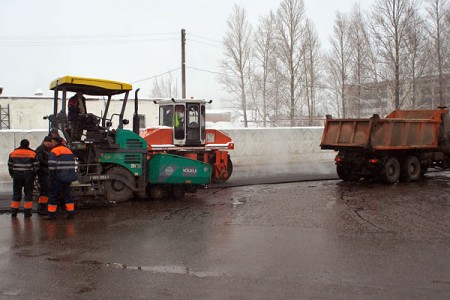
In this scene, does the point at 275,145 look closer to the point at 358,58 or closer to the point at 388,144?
the point at 388,144

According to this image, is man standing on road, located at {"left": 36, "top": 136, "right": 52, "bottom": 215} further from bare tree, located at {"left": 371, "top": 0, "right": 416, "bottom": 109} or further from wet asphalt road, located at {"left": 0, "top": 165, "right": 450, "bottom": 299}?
bare tree, located at {"left": 371, "top": 0, "right": 416, "bottom": 109}

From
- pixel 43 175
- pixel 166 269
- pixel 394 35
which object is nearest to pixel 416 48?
pixel 394 35

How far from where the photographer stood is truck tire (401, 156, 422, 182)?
1470 cm

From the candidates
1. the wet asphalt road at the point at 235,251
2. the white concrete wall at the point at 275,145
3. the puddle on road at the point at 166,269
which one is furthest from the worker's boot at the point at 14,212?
the white concrete wall at the point at 275,145

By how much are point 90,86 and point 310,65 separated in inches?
1250

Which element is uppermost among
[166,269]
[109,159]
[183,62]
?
[183,62]

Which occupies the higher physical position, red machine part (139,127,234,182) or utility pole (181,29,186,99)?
utility pole (181,29,186,99)

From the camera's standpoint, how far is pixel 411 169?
48.8 ft

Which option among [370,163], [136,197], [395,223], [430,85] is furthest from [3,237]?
[430,85]

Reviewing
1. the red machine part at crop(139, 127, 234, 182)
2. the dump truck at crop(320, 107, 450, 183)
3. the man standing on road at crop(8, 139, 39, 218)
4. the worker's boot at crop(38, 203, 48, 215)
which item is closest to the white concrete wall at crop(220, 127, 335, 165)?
the red machine part at crop(139, 127, 234, 182)

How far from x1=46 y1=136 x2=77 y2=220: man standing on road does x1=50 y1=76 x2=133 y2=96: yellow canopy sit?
1.58m

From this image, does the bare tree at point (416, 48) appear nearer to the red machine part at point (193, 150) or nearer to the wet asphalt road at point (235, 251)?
the red machine part at point (193, 150)

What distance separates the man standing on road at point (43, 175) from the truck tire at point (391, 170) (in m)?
9.39

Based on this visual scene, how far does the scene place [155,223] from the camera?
865 centimetres
